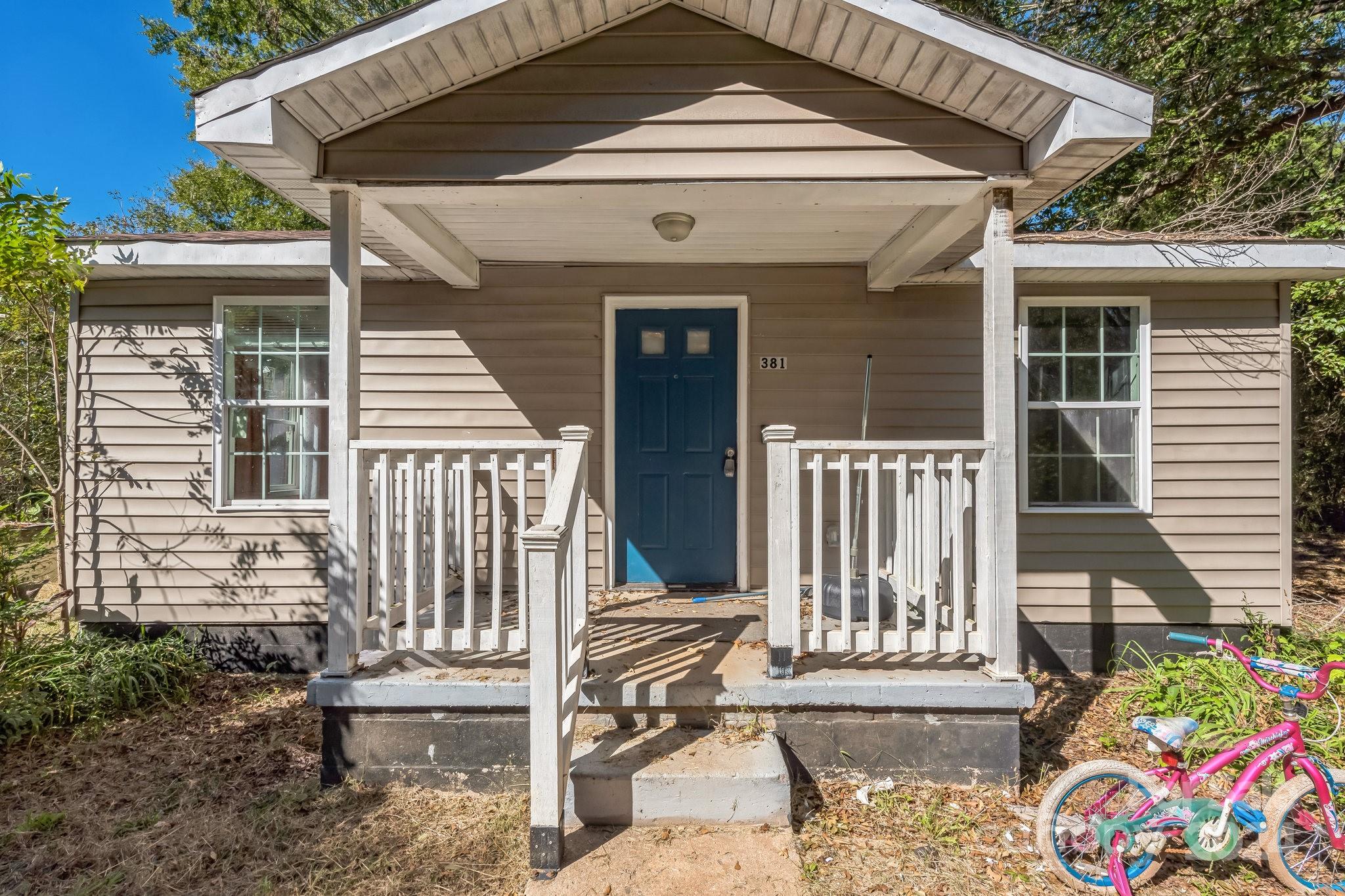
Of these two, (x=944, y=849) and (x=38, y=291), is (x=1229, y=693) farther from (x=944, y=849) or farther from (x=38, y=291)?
(x=38, y=291)

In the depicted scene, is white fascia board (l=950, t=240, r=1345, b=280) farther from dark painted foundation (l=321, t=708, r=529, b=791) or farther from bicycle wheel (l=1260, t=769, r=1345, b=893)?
dark painted foundation (l=321, t=708, r=529, b=791)

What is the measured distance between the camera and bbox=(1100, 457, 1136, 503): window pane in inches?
179

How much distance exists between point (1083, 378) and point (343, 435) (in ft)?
14.9

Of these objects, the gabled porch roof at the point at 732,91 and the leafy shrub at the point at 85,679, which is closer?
the gabled porch roof at the point at 732,91

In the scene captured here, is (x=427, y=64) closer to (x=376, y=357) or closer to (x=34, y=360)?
(x=376, y=357)

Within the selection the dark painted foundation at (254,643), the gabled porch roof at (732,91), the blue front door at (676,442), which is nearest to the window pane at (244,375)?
the dark painted foundation at (254,643)

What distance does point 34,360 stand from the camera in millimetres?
5965

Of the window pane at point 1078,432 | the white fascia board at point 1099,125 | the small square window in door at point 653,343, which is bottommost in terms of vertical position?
the window pane at point 1078,432

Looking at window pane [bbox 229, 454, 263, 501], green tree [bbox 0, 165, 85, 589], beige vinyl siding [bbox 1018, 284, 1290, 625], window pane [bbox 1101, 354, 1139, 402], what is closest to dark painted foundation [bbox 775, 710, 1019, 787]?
beige vinyl siding [bbox 1018, 284, 1290, 625]

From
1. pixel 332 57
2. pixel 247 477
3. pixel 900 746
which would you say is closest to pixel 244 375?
pixel 247 477

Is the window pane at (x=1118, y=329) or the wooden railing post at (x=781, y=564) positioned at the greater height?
the window pane at (x=1118, y=329)

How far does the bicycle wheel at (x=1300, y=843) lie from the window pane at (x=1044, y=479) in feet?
7.68

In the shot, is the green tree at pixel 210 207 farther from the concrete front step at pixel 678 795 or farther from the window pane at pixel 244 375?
the concrete front step at pixel 678 795

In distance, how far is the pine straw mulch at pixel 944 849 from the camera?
233 cm
